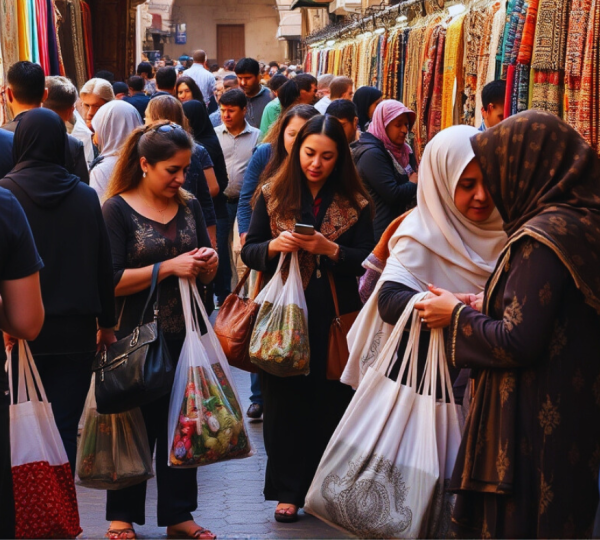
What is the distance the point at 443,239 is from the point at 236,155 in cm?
488

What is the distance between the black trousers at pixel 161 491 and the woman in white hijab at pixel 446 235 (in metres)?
1.21

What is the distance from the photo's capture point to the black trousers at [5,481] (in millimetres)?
2697

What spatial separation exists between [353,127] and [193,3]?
46.7 meters

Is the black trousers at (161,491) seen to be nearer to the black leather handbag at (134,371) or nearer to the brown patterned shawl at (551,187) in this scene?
the black leather handbag at (134,371)

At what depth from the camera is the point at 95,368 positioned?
A: 3852mm

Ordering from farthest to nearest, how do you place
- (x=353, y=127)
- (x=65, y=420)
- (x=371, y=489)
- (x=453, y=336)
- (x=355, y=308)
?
1. (x=353, y=127)
2. (x=355, y=308)
3. (x=65, y=420)
4. (x=371, y=489)
5. (x=453, y=336)

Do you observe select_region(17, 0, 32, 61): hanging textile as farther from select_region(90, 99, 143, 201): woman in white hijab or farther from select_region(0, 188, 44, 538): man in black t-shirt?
select_region(0, 188, 44, 538): man in black t-shirt

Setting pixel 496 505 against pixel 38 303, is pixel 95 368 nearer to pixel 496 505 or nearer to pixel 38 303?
pixel 38 303

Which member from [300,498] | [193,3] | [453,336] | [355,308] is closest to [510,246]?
[453,336]

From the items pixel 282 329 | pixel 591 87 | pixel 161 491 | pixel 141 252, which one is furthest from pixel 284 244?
pixel 591 87

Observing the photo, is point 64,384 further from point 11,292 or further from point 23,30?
point 23,30

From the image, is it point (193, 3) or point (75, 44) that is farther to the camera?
point (193, 3)

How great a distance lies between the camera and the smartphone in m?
4.13

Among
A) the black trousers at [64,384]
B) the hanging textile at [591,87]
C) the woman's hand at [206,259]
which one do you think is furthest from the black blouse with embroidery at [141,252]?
the hanging textile at [591,87]
